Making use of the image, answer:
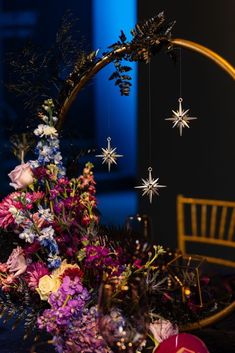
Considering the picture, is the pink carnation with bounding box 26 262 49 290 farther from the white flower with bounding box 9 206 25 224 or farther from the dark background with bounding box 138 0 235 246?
the dark background with bounding box 138 0 235 246

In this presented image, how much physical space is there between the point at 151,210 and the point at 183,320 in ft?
7.95

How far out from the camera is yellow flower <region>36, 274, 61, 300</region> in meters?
1.84

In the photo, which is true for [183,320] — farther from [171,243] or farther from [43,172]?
[171,243]

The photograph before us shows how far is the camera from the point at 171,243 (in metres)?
4.97

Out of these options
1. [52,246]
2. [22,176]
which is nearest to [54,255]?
[52,246]

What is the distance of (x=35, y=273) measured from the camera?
1.92m

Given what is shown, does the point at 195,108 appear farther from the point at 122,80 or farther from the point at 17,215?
the point at 17,215

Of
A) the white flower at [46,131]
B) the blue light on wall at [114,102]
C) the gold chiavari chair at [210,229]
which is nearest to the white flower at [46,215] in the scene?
the white flower at [46,131]

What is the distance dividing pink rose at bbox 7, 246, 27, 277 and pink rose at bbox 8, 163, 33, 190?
0.61 feet

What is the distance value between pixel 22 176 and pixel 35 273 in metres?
0.28

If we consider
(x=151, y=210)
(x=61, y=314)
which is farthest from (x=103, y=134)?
(x=61, y=314)

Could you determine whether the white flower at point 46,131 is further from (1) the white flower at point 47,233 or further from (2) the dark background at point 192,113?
(2) the dark background at point 192,113

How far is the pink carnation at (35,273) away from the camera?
1.91m

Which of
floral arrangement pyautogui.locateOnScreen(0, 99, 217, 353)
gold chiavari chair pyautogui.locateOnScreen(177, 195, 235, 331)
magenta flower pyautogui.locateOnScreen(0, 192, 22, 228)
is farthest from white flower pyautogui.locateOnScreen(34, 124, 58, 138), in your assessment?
gold chiavari chair pyautogui.locateOnScreen(177, 195, 235, 331)
